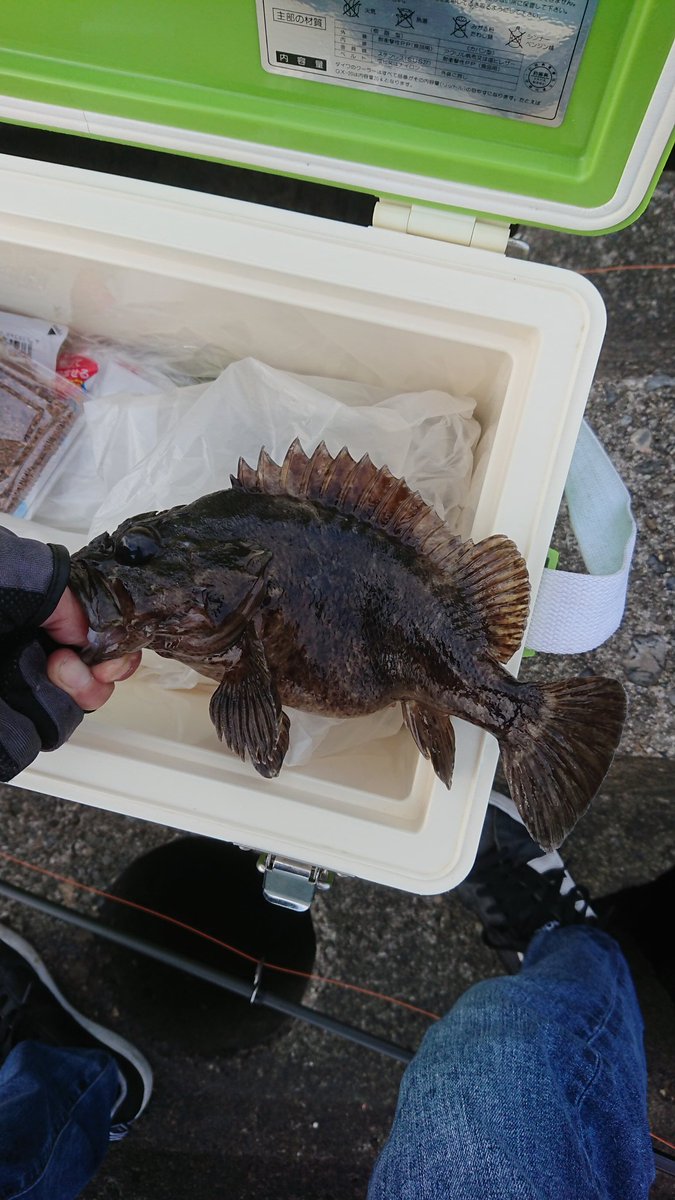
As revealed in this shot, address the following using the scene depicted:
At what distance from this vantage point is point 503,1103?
4.15ft

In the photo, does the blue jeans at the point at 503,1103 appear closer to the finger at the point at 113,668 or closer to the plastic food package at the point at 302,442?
the plastic food package at the point at 302,442

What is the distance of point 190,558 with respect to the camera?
101 centimetres

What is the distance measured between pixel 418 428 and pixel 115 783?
0.82 meters

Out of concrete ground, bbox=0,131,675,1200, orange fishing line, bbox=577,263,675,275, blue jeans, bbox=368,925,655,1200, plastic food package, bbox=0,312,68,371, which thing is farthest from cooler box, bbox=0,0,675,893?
concrete ground, bbox=0,131,675,1200

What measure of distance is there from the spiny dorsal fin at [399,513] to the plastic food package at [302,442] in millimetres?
222

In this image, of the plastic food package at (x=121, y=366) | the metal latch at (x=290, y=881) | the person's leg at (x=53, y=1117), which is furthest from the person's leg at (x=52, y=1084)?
the plastic food package at (x=121, y=366)

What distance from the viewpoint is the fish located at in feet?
3.30

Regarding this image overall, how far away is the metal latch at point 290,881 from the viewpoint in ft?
3.73

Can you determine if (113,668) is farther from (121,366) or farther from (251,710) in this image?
(121,366)

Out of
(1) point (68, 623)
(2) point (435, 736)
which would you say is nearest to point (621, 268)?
(2) point (435, 736)

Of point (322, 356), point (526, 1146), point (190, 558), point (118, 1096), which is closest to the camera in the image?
point (190, 558)

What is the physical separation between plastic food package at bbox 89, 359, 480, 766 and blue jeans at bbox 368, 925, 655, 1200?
671 mm

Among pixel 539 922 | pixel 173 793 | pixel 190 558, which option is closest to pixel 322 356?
pixel 190 558

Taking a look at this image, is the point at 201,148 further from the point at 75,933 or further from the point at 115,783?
the point at 75,933
